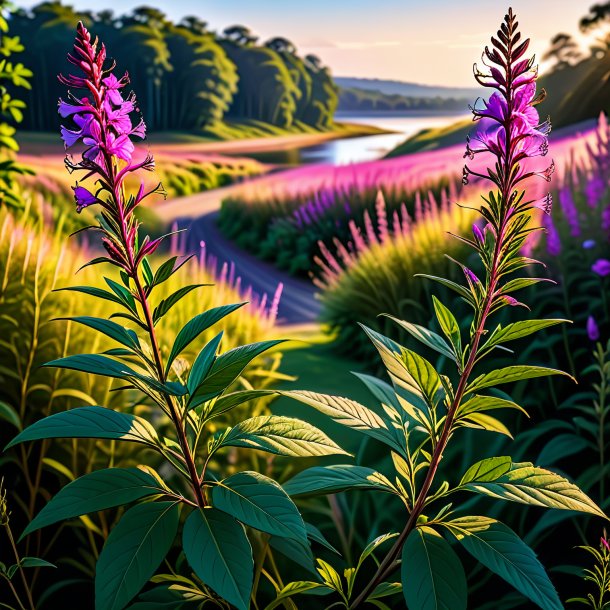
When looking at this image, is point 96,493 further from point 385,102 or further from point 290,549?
point 385,102

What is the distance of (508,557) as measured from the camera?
1052mm

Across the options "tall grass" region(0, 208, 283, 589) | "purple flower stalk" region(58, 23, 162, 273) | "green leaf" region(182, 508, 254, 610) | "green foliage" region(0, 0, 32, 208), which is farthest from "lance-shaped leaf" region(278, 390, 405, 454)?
"green foliage" region(0, 0, 32, 208)

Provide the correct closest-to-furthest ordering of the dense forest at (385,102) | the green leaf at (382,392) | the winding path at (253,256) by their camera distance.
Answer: the green leaf at (382,392) → the winding path at (253,256) → the dense forest at (385,102)

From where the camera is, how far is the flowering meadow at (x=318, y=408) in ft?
3.11

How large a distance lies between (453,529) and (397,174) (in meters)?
5.32

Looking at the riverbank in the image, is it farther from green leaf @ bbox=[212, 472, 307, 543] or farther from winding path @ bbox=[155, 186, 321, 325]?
green leaf @ bbox=[212, 472, 307, 543]

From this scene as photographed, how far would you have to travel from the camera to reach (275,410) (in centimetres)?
243

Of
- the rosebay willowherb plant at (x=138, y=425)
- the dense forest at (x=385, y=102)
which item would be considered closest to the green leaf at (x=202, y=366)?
the rosebay willowherb plant at (x=138, y=425)

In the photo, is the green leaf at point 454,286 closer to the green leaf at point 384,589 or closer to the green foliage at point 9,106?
the green leaf at point 384,589

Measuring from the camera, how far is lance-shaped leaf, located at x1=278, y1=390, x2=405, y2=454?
112cm

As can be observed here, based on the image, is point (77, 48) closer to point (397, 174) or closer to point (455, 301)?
point (455, 301)

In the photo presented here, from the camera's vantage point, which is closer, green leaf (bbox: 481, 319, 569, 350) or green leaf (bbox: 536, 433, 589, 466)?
green leaf (bbox: 481, 319, 569, 350)

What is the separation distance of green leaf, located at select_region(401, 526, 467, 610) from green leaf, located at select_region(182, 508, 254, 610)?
0.76 ft

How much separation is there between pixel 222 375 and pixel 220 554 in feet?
0.82
